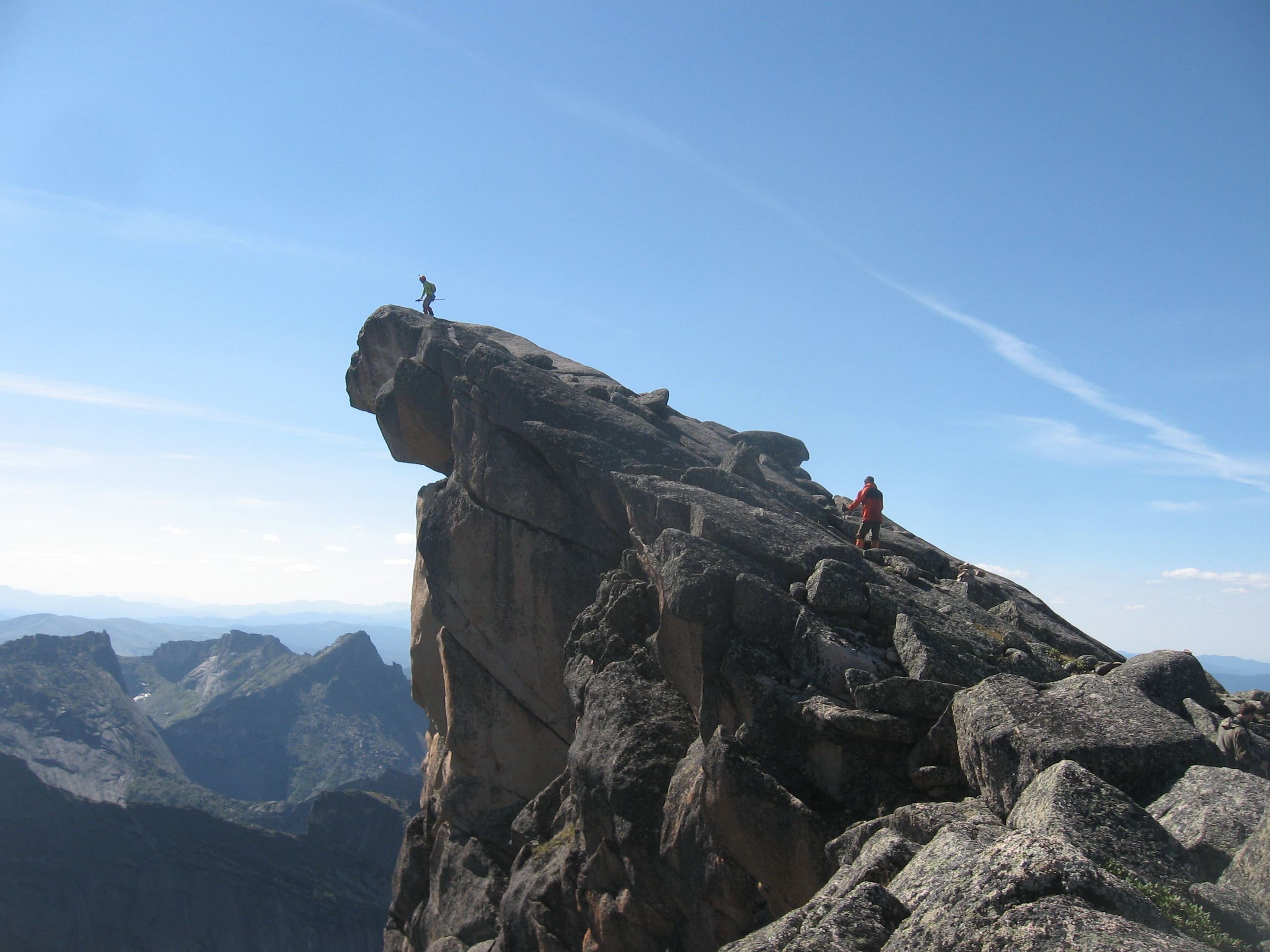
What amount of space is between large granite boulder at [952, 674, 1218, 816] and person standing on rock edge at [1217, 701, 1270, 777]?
3.75 feet

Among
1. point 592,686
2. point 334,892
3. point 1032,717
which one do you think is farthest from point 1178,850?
point 334,892

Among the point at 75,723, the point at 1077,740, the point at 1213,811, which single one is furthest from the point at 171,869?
the point at 1213,811

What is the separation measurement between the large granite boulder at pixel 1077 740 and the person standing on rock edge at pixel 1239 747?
114cm

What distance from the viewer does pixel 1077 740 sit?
534 inches

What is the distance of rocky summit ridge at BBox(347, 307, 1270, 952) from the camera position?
10.8m

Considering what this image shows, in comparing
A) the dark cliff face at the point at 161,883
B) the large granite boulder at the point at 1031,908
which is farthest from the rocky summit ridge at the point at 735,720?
the dark cliff face at the point at 161,883

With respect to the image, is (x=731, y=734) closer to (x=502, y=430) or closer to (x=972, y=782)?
(x=972, y=782)

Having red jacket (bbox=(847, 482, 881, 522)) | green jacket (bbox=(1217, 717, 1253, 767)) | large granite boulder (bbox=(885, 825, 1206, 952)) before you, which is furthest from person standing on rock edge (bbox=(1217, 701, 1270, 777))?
red jacket (bbox=(847, 482, 881, 522))

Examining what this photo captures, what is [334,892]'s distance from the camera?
114 m

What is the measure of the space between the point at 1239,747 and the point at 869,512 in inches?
559

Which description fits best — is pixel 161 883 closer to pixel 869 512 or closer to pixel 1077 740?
pixel 869 512

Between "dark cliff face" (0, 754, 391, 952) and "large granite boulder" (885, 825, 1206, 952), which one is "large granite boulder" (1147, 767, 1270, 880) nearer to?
"large granite boulder" (885, 825, 1206, 952)

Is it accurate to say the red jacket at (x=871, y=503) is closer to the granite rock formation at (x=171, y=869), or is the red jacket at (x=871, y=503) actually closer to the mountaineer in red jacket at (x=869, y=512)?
the mountaineer in red jacket at (x=869, y=512)

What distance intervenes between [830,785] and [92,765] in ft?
554
